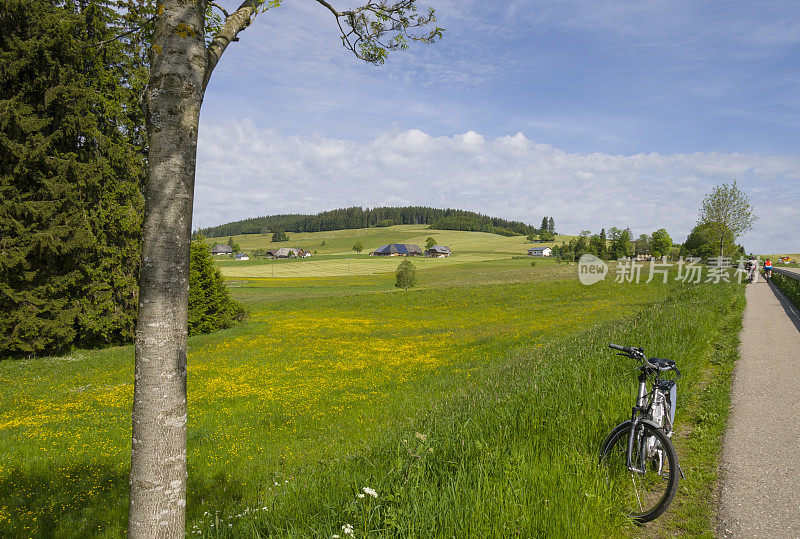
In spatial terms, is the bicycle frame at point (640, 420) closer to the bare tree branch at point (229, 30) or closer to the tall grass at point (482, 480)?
the tall grass at point (482, 480)

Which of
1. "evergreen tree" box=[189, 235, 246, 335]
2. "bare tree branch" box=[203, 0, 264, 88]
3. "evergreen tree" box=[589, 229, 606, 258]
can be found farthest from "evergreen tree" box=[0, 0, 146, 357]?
"evergreen tree" box=[589, 229, 606, 258]

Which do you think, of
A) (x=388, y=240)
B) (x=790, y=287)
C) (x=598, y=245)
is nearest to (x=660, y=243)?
(x=598, y=245)

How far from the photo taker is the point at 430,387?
1321 cm

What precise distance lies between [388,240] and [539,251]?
53252mm

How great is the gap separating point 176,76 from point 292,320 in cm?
2844

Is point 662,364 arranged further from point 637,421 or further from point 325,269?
point 325,269

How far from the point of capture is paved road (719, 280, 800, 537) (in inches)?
188

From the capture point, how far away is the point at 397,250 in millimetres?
132625

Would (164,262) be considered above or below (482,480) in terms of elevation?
above

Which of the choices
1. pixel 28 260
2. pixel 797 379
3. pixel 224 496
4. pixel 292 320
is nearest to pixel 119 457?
pixel 224 496

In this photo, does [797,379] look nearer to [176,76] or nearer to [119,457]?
[176,76]

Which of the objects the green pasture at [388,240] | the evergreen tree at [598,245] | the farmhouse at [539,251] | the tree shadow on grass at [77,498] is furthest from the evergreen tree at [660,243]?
the tree shadow on grass at [77,498]

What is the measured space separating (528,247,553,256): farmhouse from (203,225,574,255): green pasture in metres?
2.49

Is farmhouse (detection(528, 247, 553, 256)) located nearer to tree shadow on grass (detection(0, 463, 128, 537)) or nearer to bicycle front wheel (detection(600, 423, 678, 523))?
bicycle front wheel (detection(600, 423, 678, 523))
